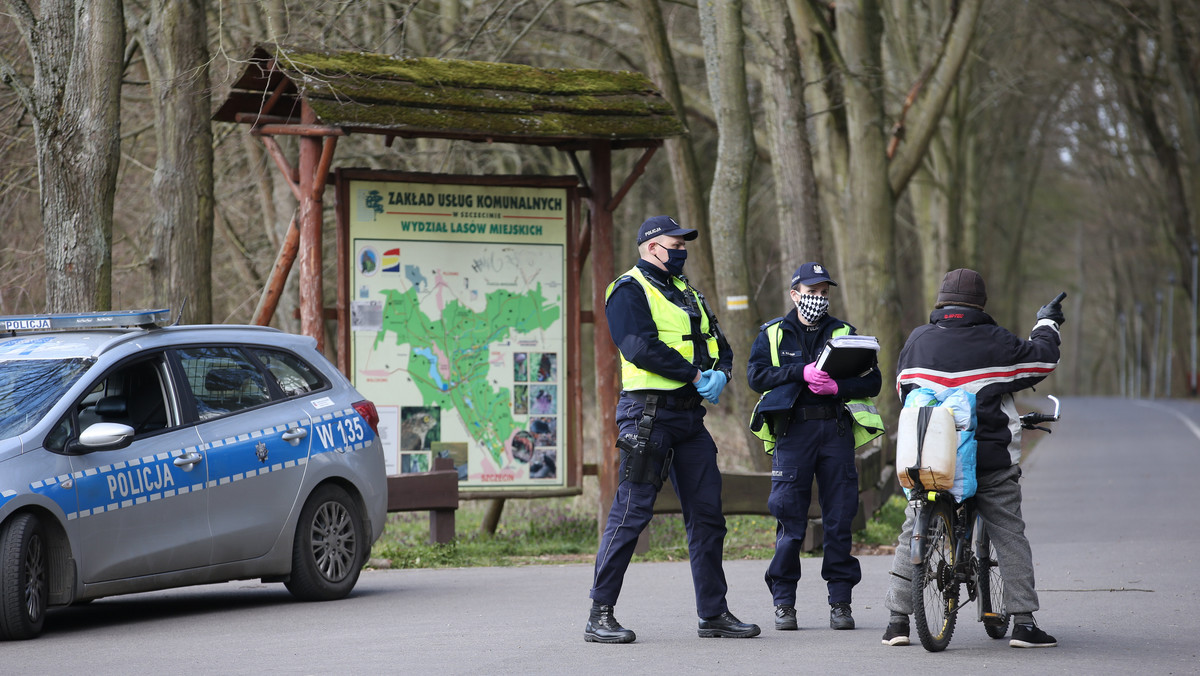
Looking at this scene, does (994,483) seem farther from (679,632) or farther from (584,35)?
(584,35)

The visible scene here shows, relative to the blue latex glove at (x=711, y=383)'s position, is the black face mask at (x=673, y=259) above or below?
above

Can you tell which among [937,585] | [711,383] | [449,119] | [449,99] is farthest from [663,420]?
[449,99]

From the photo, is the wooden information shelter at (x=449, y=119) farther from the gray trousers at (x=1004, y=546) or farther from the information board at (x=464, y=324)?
the gray trousers at (x=1004, y=546)

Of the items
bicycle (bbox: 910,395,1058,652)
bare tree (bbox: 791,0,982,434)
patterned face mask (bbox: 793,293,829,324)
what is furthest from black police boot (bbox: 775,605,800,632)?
bare tree (bbox: 791,0,982,434)

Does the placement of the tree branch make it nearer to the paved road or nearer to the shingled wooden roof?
the shingled wooden roof

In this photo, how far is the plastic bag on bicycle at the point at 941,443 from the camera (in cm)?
676

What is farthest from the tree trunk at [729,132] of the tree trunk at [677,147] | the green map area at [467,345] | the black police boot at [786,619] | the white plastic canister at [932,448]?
the white plastic canister at [932,448]

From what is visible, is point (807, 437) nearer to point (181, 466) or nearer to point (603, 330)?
point (181, 466)

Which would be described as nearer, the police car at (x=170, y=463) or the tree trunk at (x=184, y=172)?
the police car at (x=170, y=463)

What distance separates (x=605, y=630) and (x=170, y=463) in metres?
2.79

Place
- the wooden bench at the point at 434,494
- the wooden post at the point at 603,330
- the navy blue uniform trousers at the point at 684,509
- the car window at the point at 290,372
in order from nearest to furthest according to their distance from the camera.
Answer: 1. the navy blue uniform trousers at the point at 684,509
2. the car window at the point at 290,372
3. the wooden bench at the point at 434,494
4. the wooden post at the point at 603,330

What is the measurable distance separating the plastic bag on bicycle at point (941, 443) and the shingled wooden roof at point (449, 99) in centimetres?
556

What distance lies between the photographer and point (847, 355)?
7668 mm

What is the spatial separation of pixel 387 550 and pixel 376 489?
249cm
